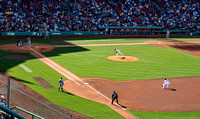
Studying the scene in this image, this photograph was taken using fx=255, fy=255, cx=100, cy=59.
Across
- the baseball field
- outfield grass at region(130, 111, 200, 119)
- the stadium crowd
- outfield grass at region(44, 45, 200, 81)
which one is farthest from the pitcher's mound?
the stadium crowd

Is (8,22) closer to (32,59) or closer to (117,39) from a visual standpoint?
(32,59)

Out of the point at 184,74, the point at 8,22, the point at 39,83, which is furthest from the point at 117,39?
the point at 39,83

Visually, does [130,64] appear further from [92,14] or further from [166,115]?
[92,14]

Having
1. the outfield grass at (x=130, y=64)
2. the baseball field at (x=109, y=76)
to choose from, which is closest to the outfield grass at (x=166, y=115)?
the baseball field at (x=109, y=76)

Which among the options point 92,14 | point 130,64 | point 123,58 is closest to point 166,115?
point 130,64

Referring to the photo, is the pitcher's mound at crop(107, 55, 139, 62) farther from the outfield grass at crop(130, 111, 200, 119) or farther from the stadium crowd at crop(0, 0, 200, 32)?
the stadium crowd at crop(0, 0, 200, 32)

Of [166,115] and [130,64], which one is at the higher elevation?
[130,64]

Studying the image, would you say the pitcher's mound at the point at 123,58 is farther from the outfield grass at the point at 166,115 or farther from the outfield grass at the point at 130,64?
the outfield grass at the point at 166,115
